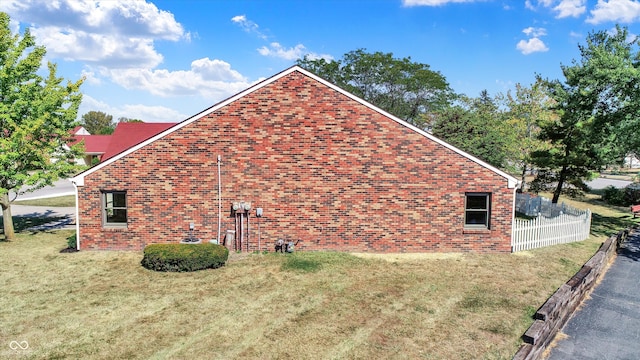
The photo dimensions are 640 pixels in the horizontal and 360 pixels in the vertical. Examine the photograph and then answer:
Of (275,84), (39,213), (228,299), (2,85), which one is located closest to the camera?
(228,299)

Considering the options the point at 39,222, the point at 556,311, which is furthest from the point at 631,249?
the point at 39,222

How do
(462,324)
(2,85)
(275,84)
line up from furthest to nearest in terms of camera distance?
(2,85)
(275,84)
(462,324)

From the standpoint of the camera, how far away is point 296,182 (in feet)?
49.1

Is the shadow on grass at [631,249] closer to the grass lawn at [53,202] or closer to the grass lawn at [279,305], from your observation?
the grass lawn at [279,305]

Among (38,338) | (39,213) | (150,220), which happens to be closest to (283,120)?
(150,220)

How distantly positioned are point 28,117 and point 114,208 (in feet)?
19.4

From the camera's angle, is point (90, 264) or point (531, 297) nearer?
point (531, 297)

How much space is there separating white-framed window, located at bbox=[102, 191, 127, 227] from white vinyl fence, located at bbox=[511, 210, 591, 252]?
596 inches

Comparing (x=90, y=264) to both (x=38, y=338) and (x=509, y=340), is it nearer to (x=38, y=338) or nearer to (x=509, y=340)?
(x=38, y=338)

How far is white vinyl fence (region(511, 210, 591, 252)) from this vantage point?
618 inches

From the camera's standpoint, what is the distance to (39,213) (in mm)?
25016

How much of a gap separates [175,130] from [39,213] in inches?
646

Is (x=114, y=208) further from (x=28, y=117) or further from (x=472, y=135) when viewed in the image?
(x=472, y=135)

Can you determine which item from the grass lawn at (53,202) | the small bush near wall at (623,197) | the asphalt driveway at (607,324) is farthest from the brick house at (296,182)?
the small bush near wall at (623,197)
